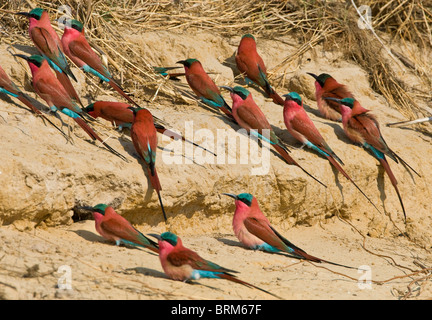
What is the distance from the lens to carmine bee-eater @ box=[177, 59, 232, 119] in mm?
5449

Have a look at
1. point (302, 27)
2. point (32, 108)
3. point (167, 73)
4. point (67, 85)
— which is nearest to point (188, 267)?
point (32, 108)

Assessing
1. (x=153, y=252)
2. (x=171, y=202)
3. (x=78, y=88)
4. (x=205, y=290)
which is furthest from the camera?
(x=78, y=88)

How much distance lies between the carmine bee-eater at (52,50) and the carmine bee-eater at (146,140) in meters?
0.59

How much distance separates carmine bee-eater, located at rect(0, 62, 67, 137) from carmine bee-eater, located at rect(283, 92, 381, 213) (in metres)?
1.79

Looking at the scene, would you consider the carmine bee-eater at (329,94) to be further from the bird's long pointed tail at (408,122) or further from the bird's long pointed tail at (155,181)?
the bird's long pointed tail at (155,181)

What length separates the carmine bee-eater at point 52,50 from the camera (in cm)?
496

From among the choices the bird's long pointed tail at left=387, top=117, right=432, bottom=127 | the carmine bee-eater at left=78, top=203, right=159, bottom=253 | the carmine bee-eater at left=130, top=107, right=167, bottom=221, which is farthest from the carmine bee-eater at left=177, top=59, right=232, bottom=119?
the carmine bee-eater at left=78, top=203, right=159, bottom=253

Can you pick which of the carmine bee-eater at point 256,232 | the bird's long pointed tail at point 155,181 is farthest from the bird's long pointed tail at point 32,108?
the carmine bee-eater at point 256,232

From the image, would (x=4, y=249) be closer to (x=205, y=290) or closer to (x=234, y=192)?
(x=205, y=290)

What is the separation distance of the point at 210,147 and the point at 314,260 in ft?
3.85

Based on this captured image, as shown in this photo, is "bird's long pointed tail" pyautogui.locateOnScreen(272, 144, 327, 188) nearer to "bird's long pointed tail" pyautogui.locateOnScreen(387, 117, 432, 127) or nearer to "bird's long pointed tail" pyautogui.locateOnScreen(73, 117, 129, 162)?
"bird's long pointed tail" pyautogui.locateOnScreen(73, 117, 129, 162)

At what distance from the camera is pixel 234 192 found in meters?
4.82

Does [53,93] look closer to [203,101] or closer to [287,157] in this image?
[203,101]

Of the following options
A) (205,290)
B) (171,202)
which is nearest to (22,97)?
(171,202)
